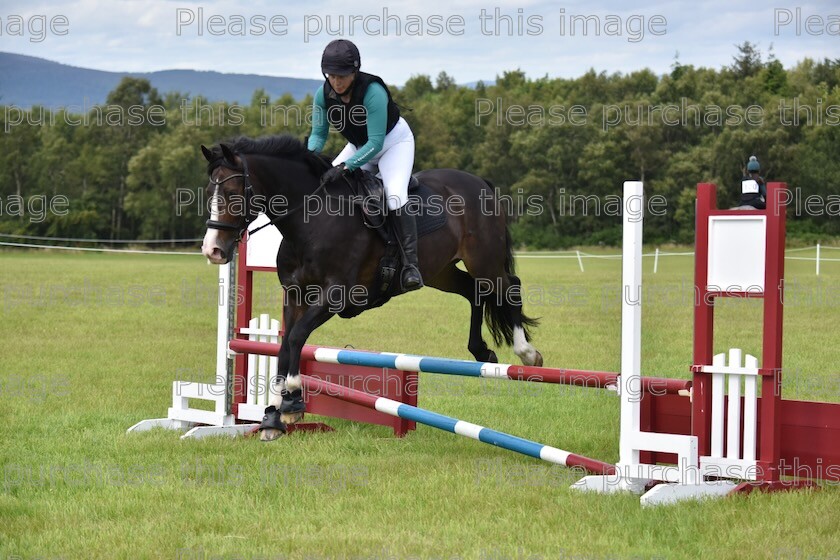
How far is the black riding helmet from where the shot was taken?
5.14m

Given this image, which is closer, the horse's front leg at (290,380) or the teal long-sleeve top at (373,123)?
the horse's front leg at (290,380)

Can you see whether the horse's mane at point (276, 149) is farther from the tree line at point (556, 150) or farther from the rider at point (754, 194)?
the tree line at point (556, 150)

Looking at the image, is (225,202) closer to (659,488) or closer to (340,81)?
(340,81)

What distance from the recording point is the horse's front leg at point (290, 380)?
198 inches

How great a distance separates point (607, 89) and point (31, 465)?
5018cm

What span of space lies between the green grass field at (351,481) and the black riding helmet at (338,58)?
2172 millimetres

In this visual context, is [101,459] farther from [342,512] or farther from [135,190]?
[135,190]

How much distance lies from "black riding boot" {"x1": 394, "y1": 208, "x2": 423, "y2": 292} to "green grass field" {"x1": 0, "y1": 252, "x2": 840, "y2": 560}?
1.00 metres

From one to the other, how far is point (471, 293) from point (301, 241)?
58.8 inches

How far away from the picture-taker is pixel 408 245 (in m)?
5.54

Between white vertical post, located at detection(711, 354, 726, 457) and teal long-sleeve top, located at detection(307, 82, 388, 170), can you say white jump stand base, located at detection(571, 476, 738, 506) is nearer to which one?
Answer: white vertical post, located at detection(711, 354, 726, 457)

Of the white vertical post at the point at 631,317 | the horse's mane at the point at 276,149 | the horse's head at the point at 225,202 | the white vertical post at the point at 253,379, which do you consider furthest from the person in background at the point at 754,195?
the white vertical post at the point at 253,379

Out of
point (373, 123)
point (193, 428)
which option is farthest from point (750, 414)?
point (193, 428)

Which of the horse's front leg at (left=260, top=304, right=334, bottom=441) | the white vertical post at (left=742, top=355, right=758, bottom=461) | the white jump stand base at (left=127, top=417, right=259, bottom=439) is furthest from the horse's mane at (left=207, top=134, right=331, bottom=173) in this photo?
the white vertical post at (left=742, top=355, right=758, bottom=461)
